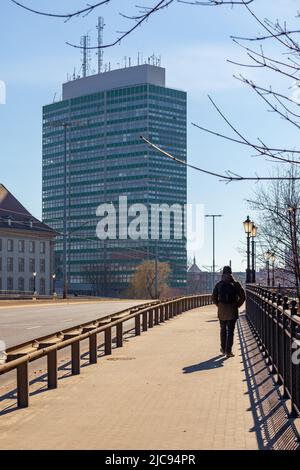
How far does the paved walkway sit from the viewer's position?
848 centimetres

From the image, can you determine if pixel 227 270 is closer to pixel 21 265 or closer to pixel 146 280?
pixel 146 280

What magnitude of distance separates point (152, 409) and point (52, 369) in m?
2.55

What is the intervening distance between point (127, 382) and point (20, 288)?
441ft

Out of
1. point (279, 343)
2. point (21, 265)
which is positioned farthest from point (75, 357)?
point (21, 265)

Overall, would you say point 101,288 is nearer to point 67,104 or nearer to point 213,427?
point 67,104

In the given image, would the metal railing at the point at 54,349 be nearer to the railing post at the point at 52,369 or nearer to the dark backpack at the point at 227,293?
the railing post at the point at 52,369

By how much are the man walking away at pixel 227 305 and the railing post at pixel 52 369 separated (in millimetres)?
5439

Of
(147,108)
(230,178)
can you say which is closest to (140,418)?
(230,178)

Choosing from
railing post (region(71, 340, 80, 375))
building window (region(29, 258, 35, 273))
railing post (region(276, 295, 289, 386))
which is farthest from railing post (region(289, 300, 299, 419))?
building window (region(29, 258, 35, 273))

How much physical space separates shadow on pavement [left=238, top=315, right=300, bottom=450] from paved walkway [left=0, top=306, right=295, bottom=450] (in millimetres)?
15

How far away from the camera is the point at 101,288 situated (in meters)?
185

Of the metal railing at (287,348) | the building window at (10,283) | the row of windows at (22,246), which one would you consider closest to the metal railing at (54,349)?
the metal railing at (287,348)

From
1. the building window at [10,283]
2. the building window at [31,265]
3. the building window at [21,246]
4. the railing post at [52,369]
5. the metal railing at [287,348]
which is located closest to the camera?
the metal railing at [287,348]

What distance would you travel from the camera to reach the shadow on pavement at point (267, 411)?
27.8 ft
